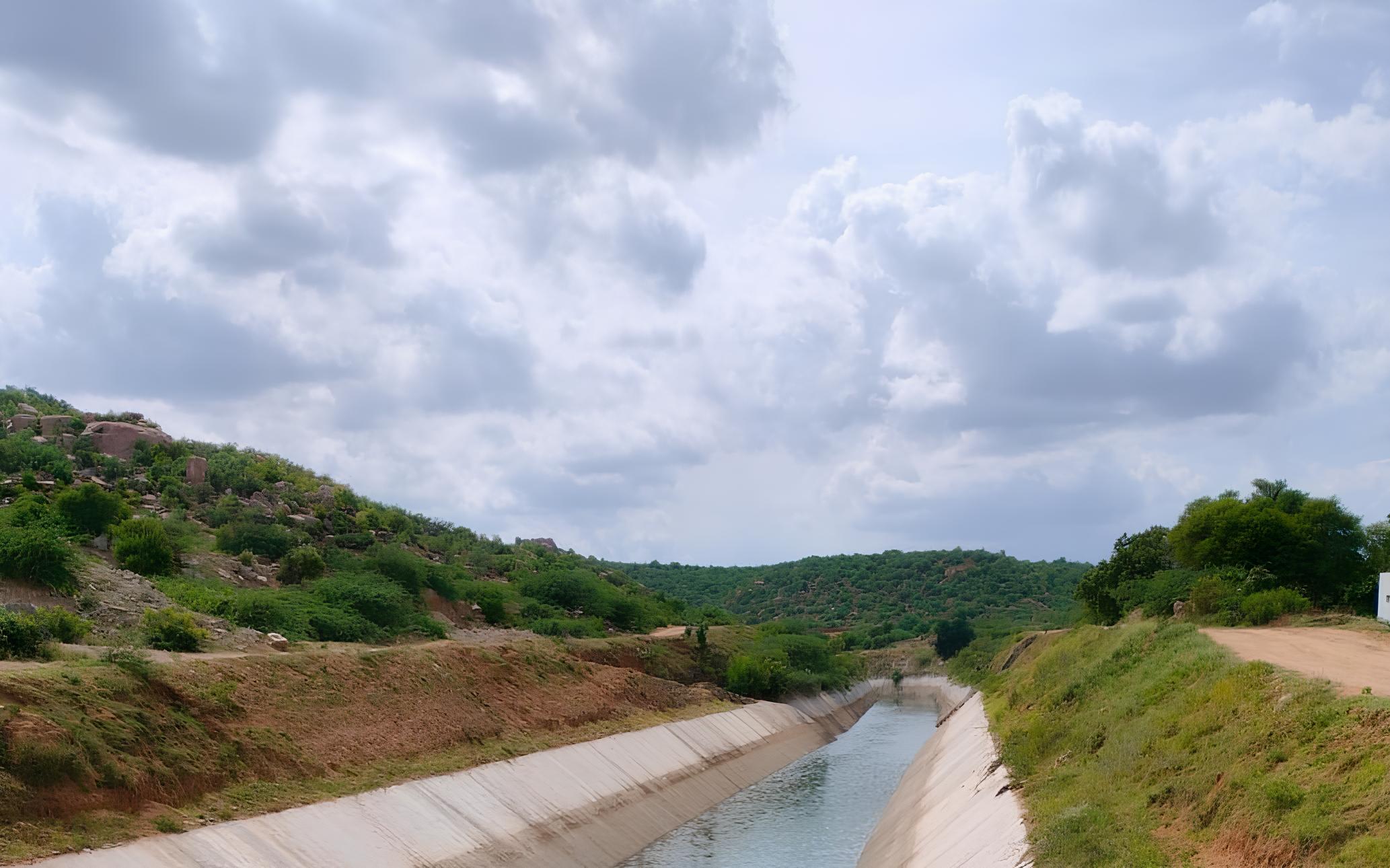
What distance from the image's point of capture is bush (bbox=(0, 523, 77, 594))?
36875 millimetres

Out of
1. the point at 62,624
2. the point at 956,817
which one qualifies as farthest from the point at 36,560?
the point at 956,817

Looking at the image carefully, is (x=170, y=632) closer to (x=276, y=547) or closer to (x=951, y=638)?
(x=276, y=547)

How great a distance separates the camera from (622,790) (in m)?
41.0

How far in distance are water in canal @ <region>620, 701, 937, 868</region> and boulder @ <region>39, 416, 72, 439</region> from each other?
52.0 metres

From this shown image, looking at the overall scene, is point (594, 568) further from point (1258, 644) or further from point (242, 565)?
point (1258, 644)

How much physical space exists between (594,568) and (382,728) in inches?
3624

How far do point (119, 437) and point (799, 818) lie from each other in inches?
2174

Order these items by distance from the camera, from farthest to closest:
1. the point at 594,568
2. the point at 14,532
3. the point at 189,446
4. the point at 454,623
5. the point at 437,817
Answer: the point at 594,568 → the point at 189,446 → the point at 454,623 → the point at 14,532 → the point at 437,817

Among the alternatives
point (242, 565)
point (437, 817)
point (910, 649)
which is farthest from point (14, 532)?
point (910, 649)

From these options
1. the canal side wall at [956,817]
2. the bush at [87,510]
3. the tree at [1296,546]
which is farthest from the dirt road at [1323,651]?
the bush at [87,510]

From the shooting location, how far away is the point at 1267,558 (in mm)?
49812

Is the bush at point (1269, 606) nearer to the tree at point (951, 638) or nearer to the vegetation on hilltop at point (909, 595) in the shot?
the tree at point (951, 638)

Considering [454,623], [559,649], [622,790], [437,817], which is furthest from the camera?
[454,623]

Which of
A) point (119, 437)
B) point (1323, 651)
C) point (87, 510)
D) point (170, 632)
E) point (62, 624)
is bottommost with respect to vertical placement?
point (170, 632)
